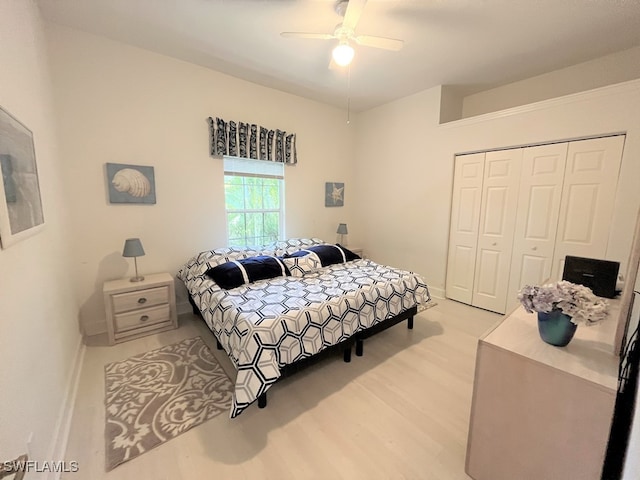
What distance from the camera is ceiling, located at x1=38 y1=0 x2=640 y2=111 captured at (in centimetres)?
200

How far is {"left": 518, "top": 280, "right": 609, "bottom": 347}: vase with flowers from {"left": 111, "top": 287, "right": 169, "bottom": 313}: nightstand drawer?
9.74 feet

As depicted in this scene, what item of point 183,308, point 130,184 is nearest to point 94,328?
point 183,308

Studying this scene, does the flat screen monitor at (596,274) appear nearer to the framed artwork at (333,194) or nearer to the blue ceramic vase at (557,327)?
the blue ceramic vase at (557,327)

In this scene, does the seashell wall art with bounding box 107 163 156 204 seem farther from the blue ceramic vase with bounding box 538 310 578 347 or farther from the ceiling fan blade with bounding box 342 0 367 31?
the blue ceramic vase with bounding box 538 310 578 347

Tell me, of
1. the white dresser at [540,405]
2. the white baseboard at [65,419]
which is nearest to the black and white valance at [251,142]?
the white baseboard at [65,419]

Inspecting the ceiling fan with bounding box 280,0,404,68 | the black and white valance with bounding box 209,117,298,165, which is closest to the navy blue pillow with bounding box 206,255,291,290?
the black and white valance with bounding box 209,117,298,165

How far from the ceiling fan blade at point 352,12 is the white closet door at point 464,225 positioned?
225cm

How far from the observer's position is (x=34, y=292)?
4.44 ft

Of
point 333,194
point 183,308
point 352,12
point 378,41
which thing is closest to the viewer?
point 352,12

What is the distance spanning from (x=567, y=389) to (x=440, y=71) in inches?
127

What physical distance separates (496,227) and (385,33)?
2.44 meters

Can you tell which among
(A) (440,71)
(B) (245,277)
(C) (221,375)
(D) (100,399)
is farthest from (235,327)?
(A) (440,71)

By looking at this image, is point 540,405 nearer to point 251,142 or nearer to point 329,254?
point 329,254

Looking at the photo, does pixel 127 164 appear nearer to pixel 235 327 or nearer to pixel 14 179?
pixel 14 179
